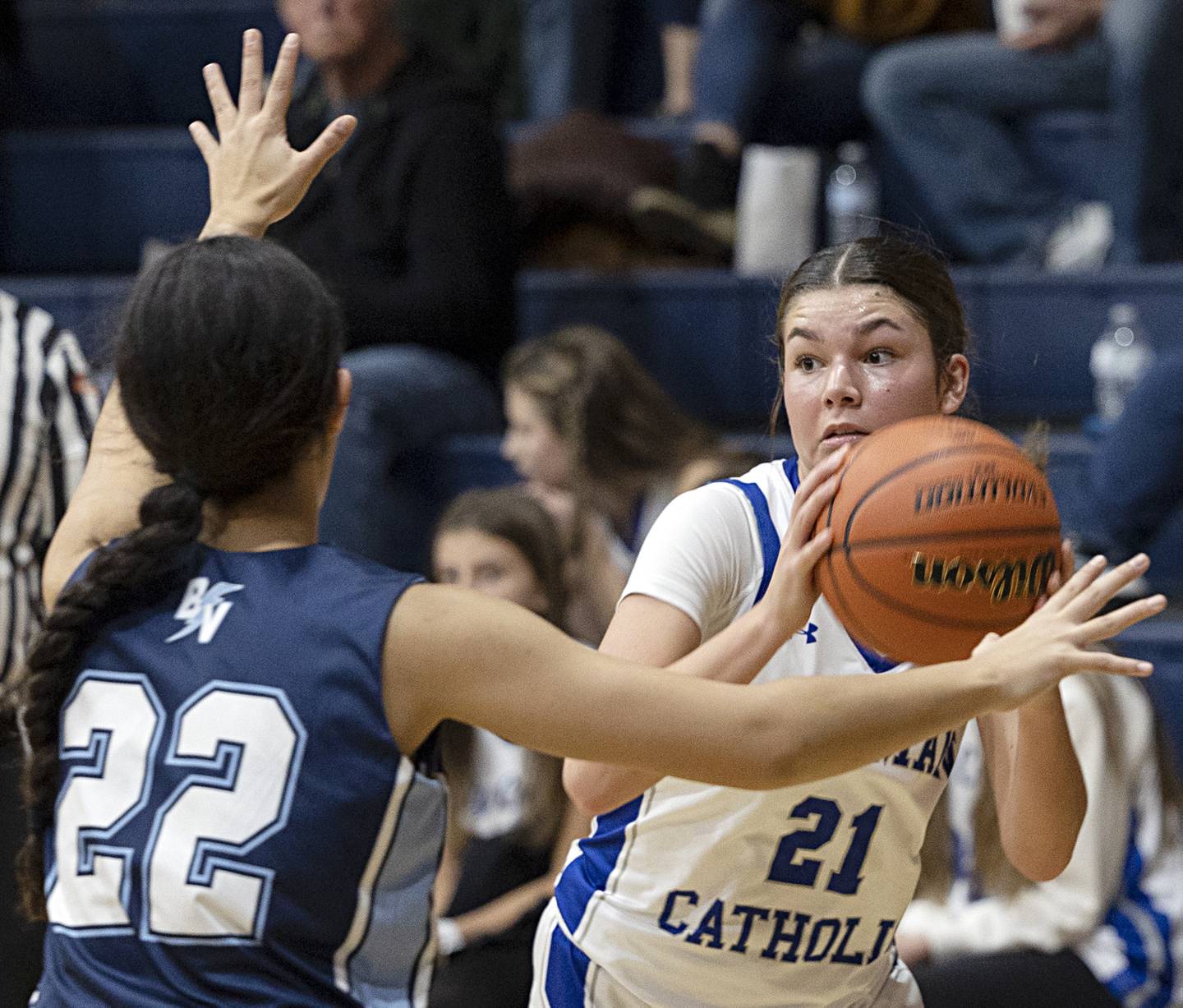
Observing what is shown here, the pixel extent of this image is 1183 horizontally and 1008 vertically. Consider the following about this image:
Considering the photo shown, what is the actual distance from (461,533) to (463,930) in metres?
0.90

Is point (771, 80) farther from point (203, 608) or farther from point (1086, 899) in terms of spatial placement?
point (203, 608)

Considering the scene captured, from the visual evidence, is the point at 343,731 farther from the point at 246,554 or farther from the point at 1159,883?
the point at 1159,883

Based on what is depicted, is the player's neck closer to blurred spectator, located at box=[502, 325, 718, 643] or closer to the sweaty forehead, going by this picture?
the sweaty forehead

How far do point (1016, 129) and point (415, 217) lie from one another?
2.04m

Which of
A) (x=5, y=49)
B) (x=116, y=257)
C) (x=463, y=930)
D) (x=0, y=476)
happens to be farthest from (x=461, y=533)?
(x=5, y=49)

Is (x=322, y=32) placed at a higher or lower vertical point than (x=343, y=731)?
higher

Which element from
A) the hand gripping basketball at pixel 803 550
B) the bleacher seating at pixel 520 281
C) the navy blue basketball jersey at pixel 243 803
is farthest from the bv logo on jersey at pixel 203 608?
the bleacher seating at pixel 520 281

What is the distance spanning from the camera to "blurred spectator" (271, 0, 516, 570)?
15.7ft

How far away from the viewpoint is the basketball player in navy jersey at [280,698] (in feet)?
5.69

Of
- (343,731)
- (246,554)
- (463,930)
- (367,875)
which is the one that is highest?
(246,554)

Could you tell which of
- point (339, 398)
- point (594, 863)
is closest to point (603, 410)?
point (594, 863)

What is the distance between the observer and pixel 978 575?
1.85 meters

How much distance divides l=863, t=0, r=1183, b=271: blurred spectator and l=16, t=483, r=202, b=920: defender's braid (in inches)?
157

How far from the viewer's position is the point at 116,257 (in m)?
6.53
